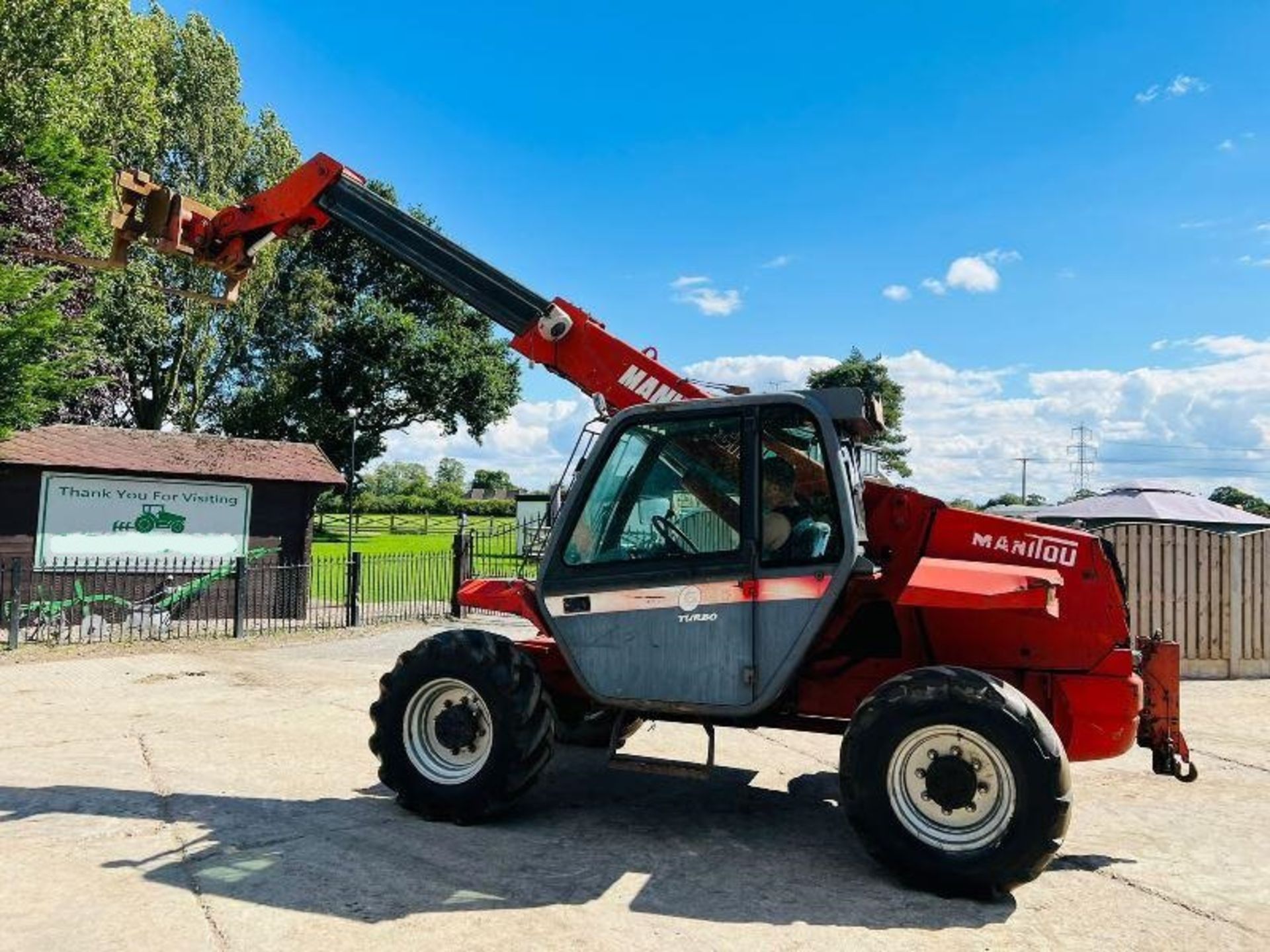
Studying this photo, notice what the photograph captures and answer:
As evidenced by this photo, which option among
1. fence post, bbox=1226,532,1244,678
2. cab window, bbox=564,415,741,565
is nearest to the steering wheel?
cab window, bbox=564,415,741,565

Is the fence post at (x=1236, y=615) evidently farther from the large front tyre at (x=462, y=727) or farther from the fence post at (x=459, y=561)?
the fence post at (x=459, y=561)

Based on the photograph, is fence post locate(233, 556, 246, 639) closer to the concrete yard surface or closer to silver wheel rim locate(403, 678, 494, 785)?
the concrete yard surface

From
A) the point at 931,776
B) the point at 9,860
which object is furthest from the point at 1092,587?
the point at 9,860

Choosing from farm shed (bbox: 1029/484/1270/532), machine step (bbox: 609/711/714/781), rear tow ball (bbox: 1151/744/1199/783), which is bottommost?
machine step (bbox: 609/711/714/781)

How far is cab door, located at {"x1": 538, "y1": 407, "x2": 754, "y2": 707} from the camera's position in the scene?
479 centimetres

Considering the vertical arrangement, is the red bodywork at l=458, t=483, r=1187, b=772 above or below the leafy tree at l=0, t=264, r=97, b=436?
below

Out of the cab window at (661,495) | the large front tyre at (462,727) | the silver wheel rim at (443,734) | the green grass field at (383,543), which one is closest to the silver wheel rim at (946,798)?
the cab window at (661,495)

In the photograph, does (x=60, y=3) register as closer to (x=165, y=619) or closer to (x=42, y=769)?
(x=165, y=619)

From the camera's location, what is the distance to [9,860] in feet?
14.6

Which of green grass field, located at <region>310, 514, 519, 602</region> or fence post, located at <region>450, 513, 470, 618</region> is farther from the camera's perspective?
green grass field, located at <region>310, 514, 519, 602</region>

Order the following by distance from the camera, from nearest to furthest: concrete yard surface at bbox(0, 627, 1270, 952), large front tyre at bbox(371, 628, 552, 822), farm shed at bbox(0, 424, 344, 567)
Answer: concrete yard surface at bbox(0, 627, 1270, 952)
large front tyre at bbox(371, 628, 552, 822)
farm shed at bbox(0, 424, 344, 567)

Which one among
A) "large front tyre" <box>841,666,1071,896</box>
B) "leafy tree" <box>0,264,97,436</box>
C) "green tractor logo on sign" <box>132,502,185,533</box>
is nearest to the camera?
"large front tyre" <box>841,666,1071,896</box>

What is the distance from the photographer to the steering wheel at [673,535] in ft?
16.3

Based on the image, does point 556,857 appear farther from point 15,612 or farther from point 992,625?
point 15,612
